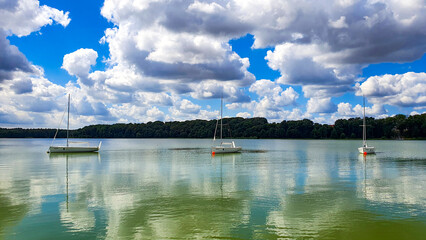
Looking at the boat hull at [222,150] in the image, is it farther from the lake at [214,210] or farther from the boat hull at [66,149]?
the lake at [214,210]

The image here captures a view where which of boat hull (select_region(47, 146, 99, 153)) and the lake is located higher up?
boat hull (select_region(47, 146, 99, 153))

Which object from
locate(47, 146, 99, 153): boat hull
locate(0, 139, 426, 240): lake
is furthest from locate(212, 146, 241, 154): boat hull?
locate(0, 139, 426, 240): lake

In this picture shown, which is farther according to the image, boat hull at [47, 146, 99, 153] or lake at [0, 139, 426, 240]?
boat hull at [47, 146, 99, 153]

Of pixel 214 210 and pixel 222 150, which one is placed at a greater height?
pixel 222 150

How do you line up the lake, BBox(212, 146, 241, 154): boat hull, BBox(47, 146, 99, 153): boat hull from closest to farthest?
1. the lake
2. BBox(212, 146, 241, 154): boat hull
3. BBox(47, 146, 99, 153): boat hull

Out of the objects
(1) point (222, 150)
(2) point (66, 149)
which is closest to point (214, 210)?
(1) point (222, 150)

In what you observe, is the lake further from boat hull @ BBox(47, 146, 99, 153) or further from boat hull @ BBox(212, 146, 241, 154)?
boat hull @ BBox(47, 146, 99, 153)

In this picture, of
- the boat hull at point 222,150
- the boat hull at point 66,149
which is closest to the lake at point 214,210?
Result: the boat hull at point 222,150

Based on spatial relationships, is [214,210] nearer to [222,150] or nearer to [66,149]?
[222,150]

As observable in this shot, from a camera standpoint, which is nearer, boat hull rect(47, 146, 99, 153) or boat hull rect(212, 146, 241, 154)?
boat hull rect(212, 146, 241, 154)

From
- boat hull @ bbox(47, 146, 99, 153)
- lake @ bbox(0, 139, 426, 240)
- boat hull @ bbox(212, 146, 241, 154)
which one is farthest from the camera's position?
boat hull @ bbox(47, 146, 99, 153)

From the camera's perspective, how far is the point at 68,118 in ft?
275

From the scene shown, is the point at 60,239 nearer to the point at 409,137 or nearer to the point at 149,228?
the point at 149,228

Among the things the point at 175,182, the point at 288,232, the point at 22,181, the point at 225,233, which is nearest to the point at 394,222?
the point at 288,232
